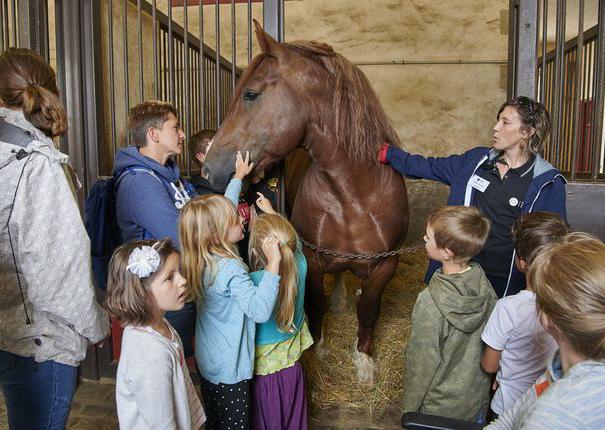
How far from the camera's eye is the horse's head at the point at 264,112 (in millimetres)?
1823

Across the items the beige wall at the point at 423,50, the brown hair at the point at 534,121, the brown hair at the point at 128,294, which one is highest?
the beige wall at the point at 423,50

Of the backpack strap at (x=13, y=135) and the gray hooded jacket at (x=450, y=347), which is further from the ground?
the backpack strap at (x=13, y=135)

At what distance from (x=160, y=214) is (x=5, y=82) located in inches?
21.5

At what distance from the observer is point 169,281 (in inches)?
45.7

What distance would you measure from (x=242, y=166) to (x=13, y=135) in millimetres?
807

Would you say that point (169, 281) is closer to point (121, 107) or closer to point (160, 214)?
point (160, 214)

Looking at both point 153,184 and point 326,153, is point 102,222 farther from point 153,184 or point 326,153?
point 326,153

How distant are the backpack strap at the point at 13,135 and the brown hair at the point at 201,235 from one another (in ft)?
1.44

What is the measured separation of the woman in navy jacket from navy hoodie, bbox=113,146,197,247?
3.68ft

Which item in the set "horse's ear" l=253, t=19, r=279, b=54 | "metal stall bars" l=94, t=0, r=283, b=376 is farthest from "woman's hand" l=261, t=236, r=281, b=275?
"metal stall bars" l=94, t=0, r=283, b=376

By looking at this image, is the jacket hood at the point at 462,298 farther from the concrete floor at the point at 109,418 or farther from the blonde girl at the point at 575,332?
the concrete floor at the point at 109,418

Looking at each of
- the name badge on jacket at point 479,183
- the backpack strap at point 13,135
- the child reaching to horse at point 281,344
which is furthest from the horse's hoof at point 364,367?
the backpack strap at point 13,135

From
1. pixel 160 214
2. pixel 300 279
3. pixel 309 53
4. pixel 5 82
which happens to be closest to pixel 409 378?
pixel 300 279

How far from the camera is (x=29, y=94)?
3.92 ft
